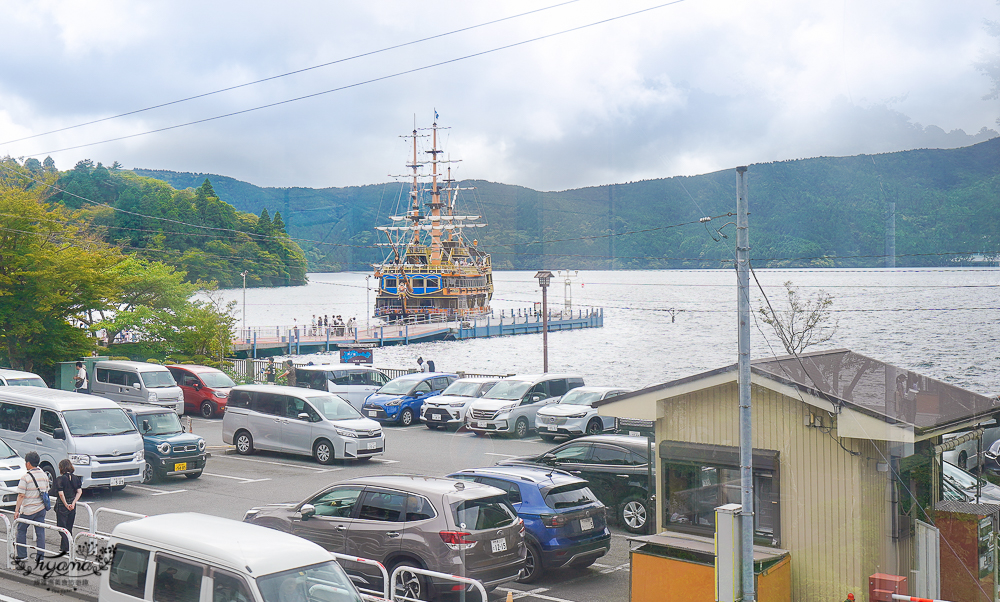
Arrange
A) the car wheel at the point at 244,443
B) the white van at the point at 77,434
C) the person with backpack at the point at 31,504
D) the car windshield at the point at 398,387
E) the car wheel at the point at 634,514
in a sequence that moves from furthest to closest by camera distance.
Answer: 1. the car windshield at the point at 398,387
2. the car wheel at the point at 244,443
3. the white van at the point at 77,434
4. the car wheel at the point at 634,514
5. the person with backpack at the point at 31,504

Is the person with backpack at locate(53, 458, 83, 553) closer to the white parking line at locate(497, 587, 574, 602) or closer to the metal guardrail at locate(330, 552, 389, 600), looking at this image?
the metal guardrail at locate(330, 552, 389, 600)

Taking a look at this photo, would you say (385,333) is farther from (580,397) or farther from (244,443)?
(244,443)

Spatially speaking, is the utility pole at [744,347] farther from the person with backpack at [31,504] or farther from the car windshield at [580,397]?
the car windshield at [580,397]

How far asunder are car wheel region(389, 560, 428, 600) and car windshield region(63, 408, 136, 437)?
9728 millimetres

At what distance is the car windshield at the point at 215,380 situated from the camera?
29627 millimetres

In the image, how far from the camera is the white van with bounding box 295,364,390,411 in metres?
29.9

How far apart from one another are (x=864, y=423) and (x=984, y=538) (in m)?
2.36

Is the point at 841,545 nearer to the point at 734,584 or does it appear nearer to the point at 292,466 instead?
the point at 734,584

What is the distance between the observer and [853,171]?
8.92 metres

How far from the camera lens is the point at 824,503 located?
29.5ft

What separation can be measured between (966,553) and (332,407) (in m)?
15.3

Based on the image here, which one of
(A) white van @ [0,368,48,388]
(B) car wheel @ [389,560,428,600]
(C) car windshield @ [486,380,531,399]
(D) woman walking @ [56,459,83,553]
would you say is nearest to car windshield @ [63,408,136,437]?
(D) woman walking @ [56,459,83,553]

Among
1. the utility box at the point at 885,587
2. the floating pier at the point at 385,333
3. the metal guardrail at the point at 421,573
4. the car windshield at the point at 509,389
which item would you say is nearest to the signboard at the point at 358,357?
the floating pier at the point at 385,333

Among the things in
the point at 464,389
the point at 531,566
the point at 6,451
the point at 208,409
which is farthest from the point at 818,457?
the point at 208,409
